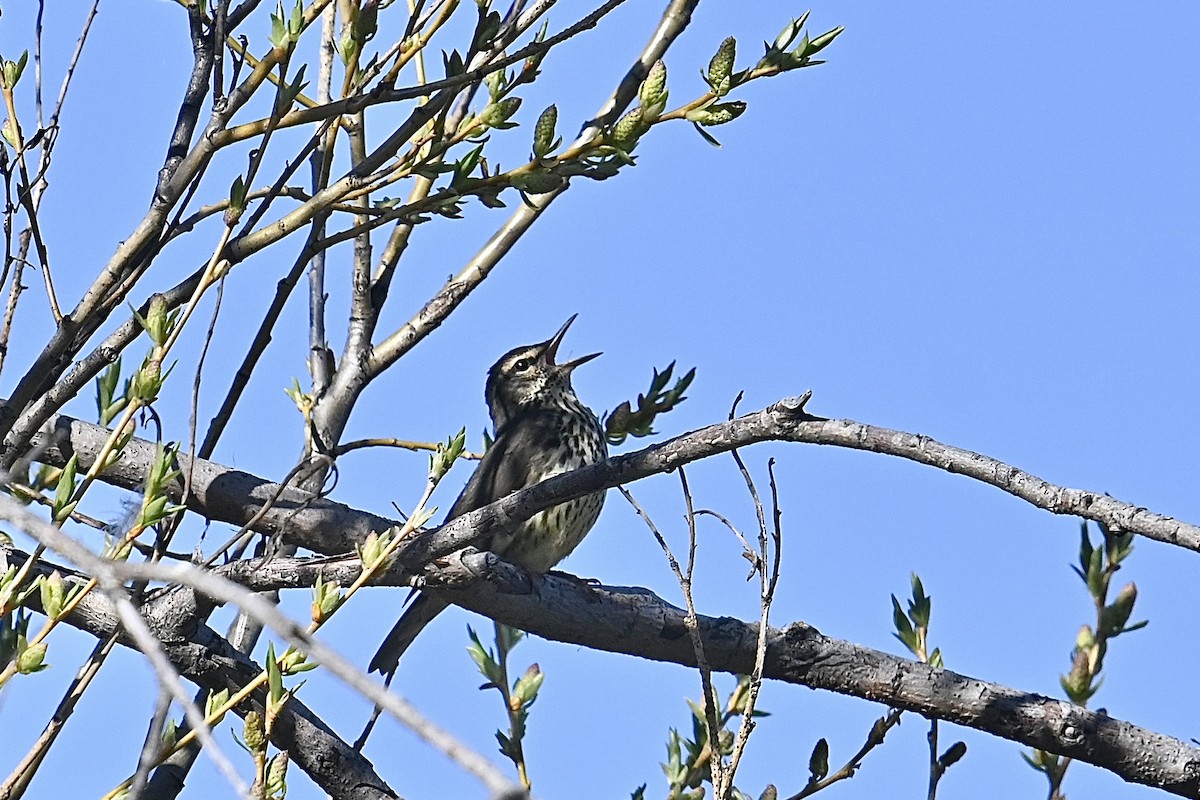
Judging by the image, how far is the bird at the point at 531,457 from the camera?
5219 mm

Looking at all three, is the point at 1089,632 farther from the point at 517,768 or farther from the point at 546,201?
the point at 546,201

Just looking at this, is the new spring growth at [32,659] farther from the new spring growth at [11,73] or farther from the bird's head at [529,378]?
the bird's head at [529,378]

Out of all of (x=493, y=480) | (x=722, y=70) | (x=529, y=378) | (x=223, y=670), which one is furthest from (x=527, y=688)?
(x=529, y=378)

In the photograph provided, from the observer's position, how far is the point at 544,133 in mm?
3039

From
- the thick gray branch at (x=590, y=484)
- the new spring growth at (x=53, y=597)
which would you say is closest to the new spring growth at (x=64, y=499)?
the new spring growth at (x=53, y=597)

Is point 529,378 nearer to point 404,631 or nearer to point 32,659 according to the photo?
point 404,631

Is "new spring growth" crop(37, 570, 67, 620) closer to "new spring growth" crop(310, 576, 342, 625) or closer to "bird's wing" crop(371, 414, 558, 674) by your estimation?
"new spring growth" crop(310, 576, 342, 625)

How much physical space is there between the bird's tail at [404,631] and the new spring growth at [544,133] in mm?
2267

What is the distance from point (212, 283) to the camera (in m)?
2.86

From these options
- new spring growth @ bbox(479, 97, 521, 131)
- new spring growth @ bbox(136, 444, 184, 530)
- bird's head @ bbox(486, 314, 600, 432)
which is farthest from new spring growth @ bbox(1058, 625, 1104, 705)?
bird's head @ bbox(486, 314, 600, 432)

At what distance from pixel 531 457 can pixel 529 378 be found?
43.3 inches

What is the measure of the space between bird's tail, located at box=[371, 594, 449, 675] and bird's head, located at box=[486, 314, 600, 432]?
2.00m

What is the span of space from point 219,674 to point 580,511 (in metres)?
2.38

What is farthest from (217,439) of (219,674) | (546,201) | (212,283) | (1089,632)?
(1089,632)
